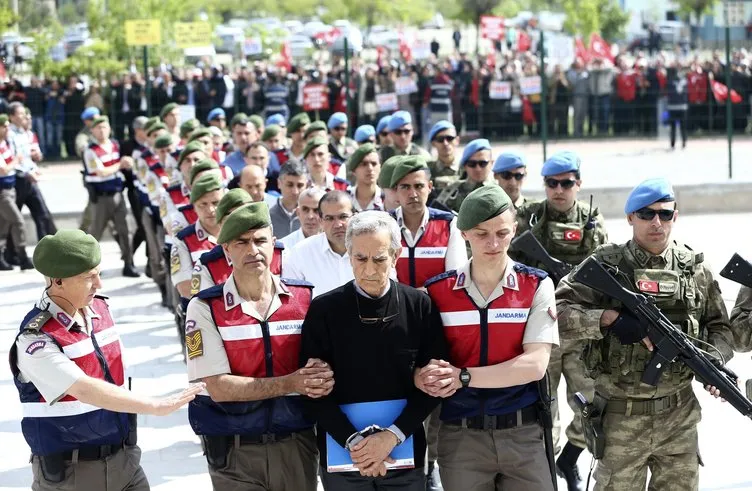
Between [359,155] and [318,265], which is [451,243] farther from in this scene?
[359,155]

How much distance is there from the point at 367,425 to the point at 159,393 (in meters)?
5.31

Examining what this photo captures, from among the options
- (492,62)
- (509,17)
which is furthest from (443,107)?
(509,17)

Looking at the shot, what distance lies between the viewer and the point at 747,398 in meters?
6.37

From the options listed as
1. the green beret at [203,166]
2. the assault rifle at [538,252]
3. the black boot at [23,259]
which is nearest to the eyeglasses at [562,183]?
the assault rifle at [538,252]

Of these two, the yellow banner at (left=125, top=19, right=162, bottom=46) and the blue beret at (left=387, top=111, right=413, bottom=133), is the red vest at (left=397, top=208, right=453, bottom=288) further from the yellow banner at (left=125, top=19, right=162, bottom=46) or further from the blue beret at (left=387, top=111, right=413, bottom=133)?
the yellow banner at (left=125, top=19, right=162, bottom=46)

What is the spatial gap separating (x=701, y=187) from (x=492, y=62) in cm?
987

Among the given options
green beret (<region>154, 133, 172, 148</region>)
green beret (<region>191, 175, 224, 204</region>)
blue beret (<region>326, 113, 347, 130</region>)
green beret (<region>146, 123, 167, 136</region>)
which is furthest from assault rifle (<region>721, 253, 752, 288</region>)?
green beret (<region>146, 123, 167, 136</region>)

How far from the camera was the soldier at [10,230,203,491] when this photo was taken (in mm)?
5508

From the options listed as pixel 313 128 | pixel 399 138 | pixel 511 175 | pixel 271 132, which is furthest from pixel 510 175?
pixel 271 132

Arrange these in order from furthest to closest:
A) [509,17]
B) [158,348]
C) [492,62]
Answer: [509,17] < [492,62] < [158,348]

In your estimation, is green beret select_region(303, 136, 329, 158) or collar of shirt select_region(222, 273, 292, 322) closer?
collar of shirt select_region(222, 273, 292, 322)

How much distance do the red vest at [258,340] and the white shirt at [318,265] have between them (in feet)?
4.46

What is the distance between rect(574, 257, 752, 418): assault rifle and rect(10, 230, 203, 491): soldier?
1978 mm

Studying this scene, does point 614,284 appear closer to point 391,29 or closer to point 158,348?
point 158,348
